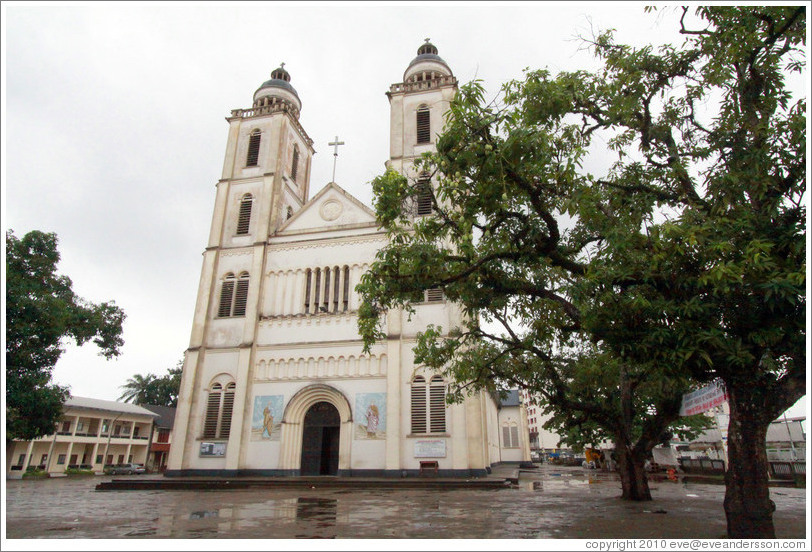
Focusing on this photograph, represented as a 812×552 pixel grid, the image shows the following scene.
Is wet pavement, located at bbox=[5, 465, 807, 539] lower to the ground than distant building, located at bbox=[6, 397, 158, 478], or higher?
lower

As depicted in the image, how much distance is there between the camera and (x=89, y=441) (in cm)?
4059

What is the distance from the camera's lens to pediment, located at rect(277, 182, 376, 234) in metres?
24.5

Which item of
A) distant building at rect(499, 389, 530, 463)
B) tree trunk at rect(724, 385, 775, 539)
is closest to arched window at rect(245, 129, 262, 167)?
tree trunk at rect(724, 385, 775, 539)

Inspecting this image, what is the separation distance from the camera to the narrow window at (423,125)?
85.0 ft

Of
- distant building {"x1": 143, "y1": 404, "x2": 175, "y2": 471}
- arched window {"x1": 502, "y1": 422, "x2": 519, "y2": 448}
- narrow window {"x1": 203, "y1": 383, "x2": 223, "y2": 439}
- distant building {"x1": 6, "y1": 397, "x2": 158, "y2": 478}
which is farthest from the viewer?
arched window {"x1": 502, "y1": 422, "x2": 519, "y2": 448}

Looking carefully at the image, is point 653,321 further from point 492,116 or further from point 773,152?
point 492,116

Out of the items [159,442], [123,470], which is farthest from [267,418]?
[159,442]

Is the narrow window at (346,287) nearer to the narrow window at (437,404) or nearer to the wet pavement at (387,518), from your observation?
the narrow window at (437,404)

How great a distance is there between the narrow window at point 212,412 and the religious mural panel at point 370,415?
6274 mm

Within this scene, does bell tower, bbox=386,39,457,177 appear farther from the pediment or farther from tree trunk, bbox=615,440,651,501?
tree trunk, bbox=615,440,651,501

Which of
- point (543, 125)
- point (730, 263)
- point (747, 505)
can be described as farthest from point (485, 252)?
point (747, 505)

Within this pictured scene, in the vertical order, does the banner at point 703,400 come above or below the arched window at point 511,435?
below

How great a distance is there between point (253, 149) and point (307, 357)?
12.8 meters

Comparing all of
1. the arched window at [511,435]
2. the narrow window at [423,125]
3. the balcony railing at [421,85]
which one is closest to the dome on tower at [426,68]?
the balcony railing at [421,85]
